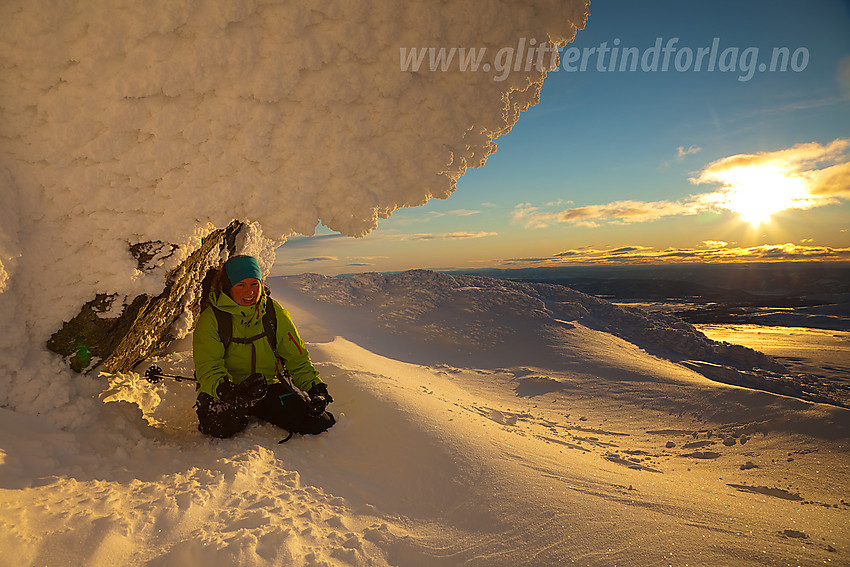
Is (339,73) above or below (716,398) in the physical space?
above

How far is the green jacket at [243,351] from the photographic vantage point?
274cm

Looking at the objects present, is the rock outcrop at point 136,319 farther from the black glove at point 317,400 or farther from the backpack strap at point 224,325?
the black glove at point 317,400

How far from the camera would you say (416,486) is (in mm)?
2404

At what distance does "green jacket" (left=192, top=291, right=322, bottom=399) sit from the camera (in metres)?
2.74

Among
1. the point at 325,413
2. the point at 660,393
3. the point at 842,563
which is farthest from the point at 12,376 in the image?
the point at 660,393

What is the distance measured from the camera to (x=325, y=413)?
3.03 metres

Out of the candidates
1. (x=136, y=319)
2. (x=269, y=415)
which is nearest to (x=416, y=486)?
(x=269, y=415)

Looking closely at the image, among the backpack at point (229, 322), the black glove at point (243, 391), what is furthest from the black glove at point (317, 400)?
the backpack at point (229, 322)

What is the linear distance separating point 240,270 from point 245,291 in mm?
154

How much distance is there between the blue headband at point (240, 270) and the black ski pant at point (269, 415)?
817 mm

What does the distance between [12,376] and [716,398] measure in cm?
746

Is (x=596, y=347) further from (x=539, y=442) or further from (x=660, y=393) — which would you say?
(x=539, y=442)

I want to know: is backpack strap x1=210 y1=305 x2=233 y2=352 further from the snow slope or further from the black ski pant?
the snow slope

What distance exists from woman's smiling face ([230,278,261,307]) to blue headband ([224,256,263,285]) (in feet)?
0.09
